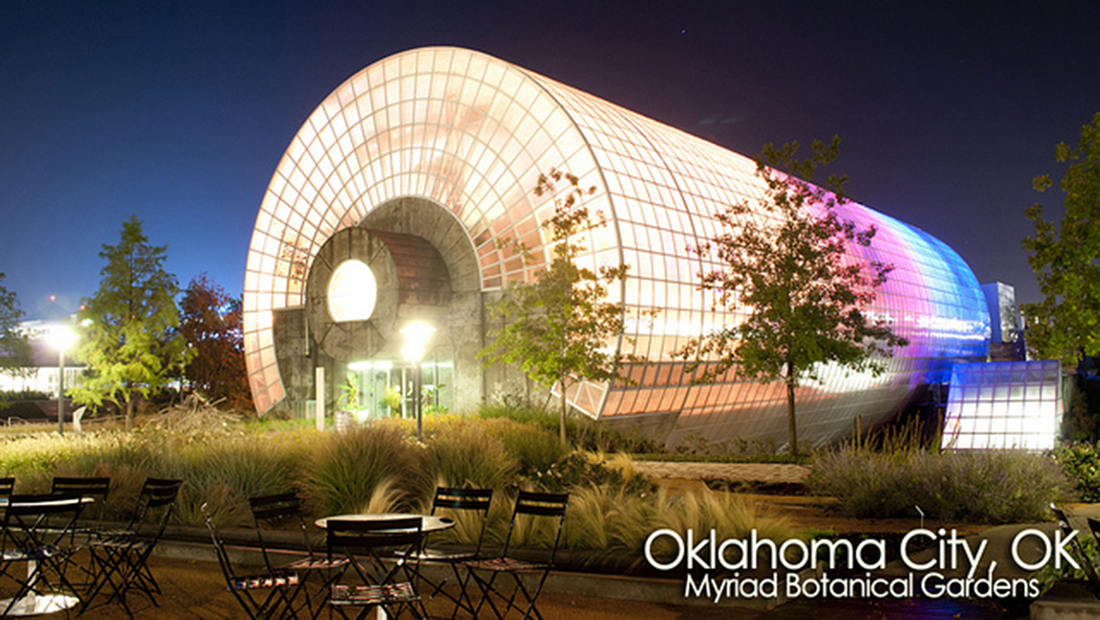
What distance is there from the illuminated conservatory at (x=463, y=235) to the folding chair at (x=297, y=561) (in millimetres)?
17846

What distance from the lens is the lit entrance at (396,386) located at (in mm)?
31625

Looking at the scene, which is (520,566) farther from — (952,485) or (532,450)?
(532,450)

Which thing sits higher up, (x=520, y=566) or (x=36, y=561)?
(x=520, y=566)

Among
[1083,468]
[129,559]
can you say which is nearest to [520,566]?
[129,559]

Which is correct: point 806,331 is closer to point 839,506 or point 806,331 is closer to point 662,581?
point 839,506

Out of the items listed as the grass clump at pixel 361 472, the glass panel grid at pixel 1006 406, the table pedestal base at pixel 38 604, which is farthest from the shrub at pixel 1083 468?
the glass panel grid at pixel 1006 406

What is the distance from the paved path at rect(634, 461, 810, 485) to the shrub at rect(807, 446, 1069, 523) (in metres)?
3.53

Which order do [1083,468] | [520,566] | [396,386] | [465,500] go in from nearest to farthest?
[520,566] → [465,500] → [1083,468] → [396,386]

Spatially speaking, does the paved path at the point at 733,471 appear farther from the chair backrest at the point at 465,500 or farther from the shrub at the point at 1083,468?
the chair backrest at the point at 465,500

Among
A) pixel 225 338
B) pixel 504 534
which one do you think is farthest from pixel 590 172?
pixel 225 338

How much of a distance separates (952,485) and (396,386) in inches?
983

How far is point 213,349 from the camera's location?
5419 centimetres

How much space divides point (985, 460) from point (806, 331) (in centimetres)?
A: 864

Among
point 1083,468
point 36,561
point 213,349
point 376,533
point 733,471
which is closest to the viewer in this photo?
point 376,533
